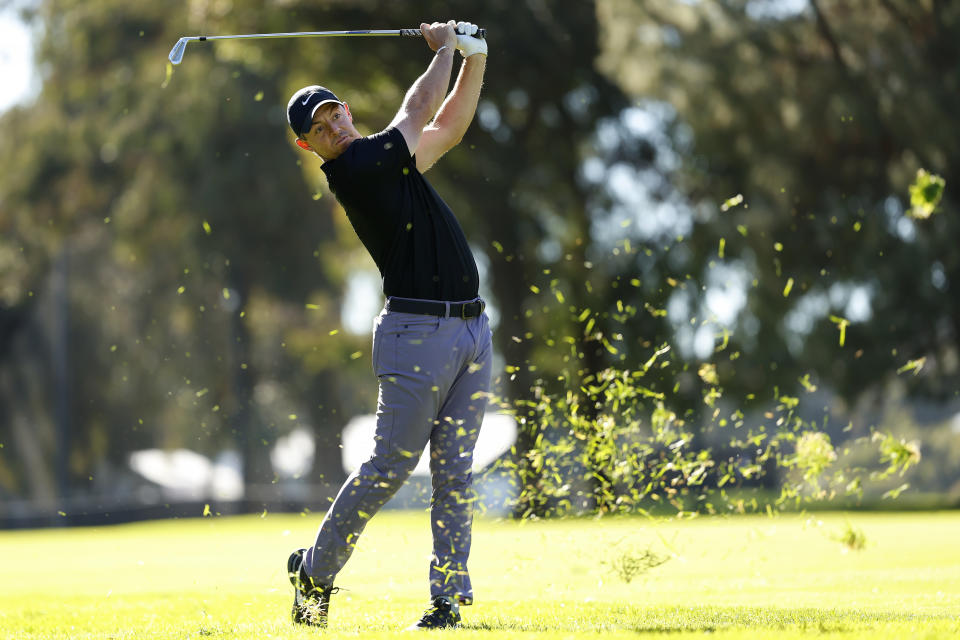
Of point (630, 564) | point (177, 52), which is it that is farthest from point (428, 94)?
point (630, 564)

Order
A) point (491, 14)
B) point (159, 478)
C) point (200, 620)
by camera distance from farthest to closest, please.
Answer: point (159, 478) → point (491, 14) → point (200, 620)

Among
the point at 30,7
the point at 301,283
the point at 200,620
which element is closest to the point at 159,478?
the point at 301,283

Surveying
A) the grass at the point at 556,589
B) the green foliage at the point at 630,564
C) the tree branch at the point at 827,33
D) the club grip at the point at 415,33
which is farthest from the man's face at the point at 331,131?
the tree branch at the point at 827,33

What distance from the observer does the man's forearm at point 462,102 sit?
5957 millimetres

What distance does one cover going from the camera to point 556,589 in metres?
7.93

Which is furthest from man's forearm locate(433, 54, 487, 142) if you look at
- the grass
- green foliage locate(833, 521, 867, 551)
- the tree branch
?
the tree branch

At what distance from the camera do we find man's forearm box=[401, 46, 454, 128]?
5.71 metres

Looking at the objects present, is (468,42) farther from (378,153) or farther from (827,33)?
(827,33)

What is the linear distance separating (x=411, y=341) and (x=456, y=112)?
1.12m

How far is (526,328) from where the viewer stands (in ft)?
76.7

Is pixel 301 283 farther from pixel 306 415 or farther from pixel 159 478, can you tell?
pixel 159 478

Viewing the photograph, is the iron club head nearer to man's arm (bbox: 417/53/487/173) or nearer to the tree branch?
man's arm (bbox: 417/53/487/173)

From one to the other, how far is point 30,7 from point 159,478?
3812 centimetres

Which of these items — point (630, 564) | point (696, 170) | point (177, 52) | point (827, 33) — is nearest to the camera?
point (177, 52)
